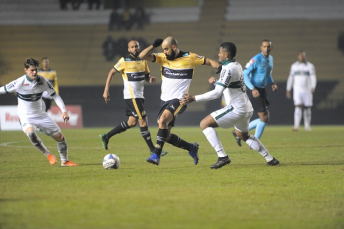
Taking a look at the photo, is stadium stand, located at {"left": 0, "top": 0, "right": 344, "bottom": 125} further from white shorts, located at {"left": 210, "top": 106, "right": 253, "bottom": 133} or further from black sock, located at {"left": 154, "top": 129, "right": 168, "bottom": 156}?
white shorts, located at {"left": 210, "top": 106, "right": 253, "bottom": 133}

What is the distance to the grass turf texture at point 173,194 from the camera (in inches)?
188

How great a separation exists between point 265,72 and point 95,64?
56.8 feet

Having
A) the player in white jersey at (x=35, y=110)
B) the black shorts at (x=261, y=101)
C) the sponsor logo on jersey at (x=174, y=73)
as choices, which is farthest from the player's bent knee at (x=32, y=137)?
the black shorts at (x=261, y=101)

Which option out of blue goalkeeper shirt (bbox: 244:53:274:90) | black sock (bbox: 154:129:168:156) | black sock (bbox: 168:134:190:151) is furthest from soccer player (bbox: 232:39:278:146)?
black sock (bbox: 154:129:168:156)

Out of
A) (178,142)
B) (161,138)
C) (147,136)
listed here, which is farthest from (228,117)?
(147,136)

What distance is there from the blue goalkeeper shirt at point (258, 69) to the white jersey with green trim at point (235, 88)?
354cm

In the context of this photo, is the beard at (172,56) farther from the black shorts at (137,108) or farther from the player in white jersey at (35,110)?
the black shorts at (137,108)

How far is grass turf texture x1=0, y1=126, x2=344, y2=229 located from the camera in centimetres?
478

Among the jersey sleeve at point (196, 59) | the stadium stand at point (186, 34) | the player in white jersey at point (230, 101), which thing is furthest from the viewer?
the stadium stand at point (186, 34)

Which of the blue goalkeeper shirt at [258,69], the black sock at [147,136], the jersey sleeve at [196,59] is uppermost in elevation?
the jersey sleeve at [196,59]

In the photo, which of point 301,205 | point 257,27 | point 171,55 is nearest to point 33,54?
point 257,27

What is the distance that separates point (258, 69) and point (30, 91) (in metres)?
4.99

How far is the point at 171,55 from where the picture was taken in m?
9.09

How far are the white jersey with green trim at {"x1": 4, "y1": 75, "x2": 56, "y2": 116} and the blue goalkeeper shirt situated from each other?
14.8 feet
